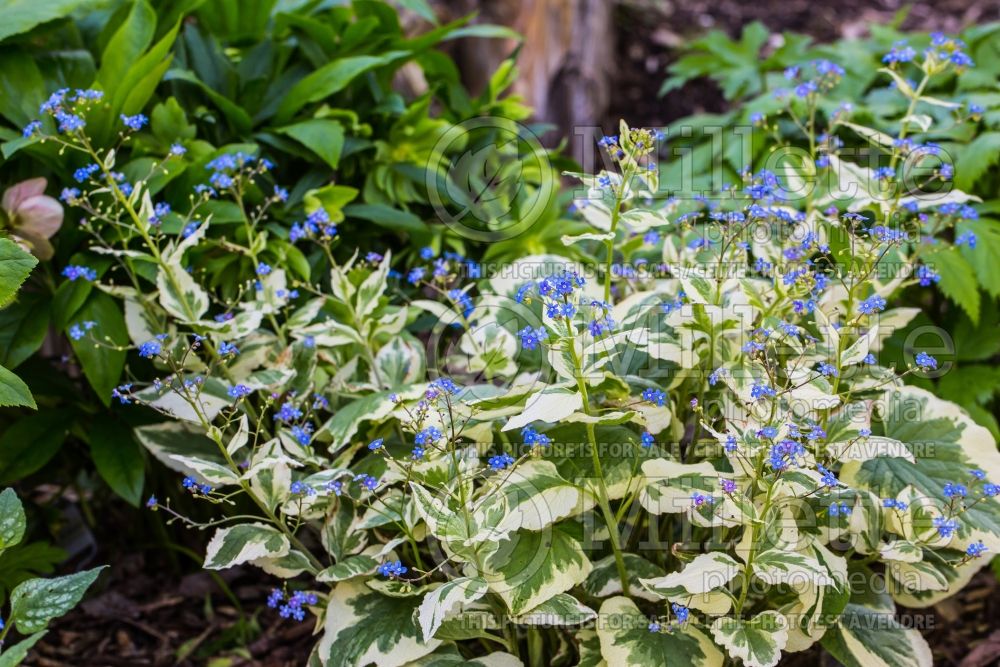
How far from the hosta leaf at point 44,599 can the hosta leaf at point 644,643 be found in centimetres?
90

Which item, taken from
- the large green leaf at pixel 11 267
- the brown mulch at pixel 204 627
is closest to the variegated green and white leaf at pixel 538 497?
the brown mulch at pixel 204 627

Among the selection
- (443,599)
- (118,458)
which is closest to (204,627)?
(118,458)

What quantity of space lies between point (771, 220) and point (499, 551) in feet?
3.14

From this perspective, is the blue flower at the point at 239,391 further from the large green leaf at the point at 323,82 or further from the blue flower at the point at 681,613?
the large green leaf at the point at 323,82

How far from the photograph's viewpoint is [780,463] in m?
1.46

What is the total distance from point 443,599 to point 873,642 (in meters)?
0.88

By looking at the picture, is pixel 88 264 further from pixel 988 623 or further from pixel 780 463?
pixel 988 623

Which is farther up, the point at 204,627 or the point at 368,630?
the point at 368,630

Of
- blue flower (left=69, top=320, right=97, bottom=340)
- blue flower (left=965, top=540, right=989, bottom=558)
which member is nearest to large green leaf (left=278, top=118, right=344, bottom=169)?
Result: blue flower (left=69, top=320, right=97, bottom=340)

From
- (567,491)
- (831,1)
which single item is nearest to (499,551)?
A: (567,491)

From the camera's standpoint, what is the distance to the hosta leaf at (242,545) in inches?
64.9

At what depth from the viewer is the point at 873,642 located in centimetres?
179

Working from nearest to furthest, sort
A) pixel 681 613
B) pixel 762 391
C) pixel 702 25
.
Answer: pixel 762 391 → pixel 681 613 → pixel 702 25

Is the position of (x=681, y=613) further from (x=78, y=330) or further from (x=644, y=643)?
(x=78, y=330)
